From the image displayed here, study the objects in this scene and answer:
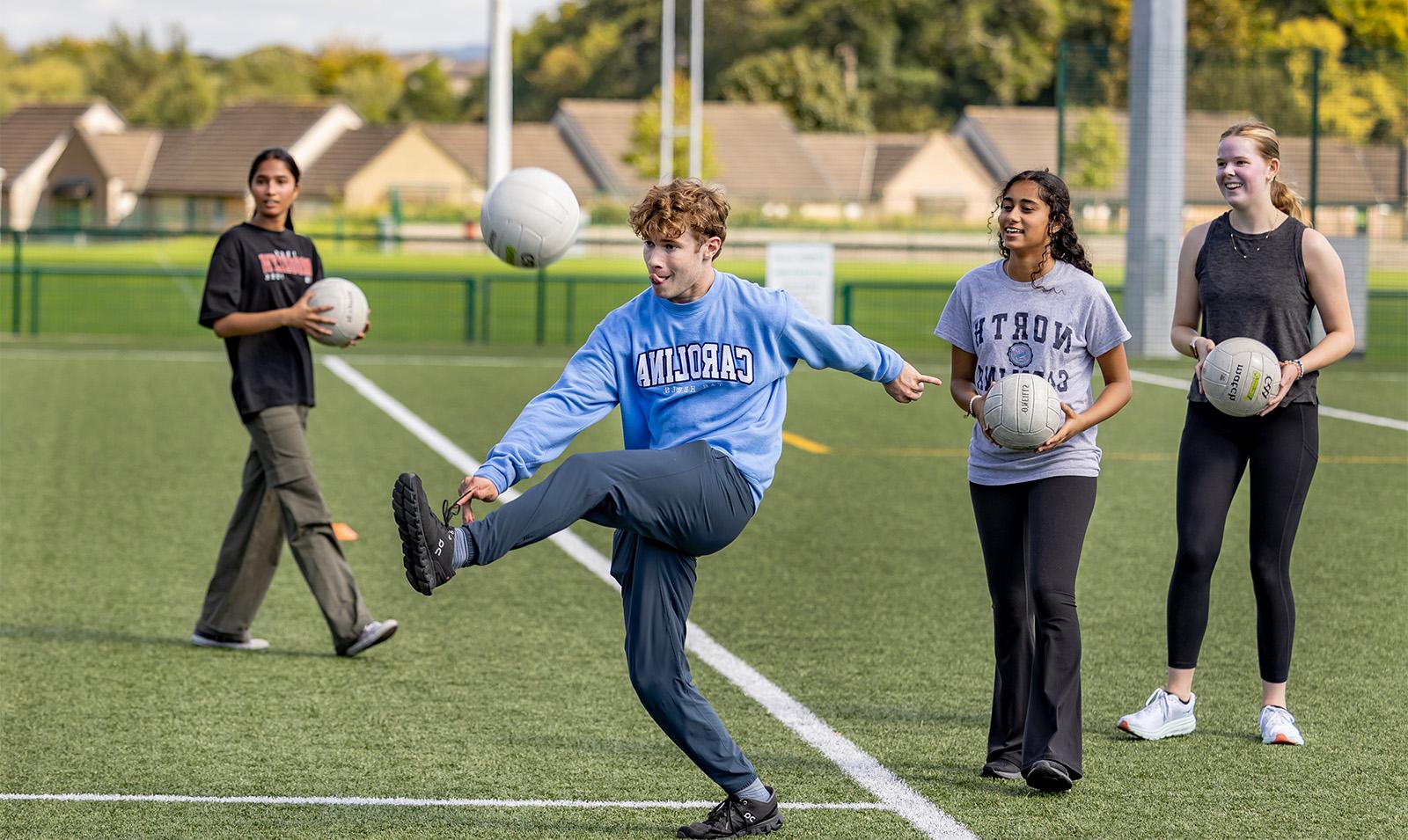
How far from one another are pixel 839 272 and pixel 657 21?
6503cm

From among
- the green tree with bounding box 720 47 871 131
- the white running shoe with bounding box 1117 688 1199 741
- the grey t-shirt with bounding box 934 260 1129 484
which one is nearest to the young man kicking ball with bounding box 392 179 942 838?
the grey t-shirt with bounding box 934 260 1129 484

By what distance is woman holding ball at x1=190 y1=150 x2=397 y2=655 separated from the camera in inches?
295

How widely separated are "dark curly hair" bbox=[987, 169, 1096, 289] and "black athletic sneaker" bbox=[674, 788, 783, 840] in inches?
69.9

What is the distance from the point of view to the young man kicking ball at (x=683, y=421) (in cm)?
478

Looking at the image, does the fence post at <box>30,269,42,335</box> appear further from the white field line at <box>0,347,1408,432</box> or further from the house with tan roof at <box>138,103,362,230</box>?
the house with tan roof at <box>138,103,362,230</box>

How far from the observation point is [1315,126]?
23.0 m

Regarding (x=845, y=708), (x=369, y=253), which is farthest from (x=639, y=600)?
(x=369, y=253)

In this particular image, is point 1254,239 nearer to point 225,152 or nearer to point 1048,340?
point 1048,340

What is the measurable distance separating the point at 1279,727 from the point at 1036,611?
3.88 ft

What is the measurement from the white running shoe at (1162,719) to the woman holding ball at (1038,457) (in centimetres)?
64

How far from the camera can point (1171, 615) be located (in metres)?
6.27

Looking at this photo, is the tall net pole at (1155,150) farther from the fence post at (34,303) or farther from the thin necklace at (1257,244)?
the thin necklace at (1257,244)

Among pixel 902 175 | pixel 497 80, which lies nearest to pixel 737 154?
pixel 902 175

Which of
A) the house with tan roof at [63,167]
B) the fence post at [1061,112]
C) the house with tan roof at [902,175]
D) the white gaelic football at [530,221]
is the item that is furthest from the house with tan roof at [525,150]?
the white gaelic football at [530,221]
